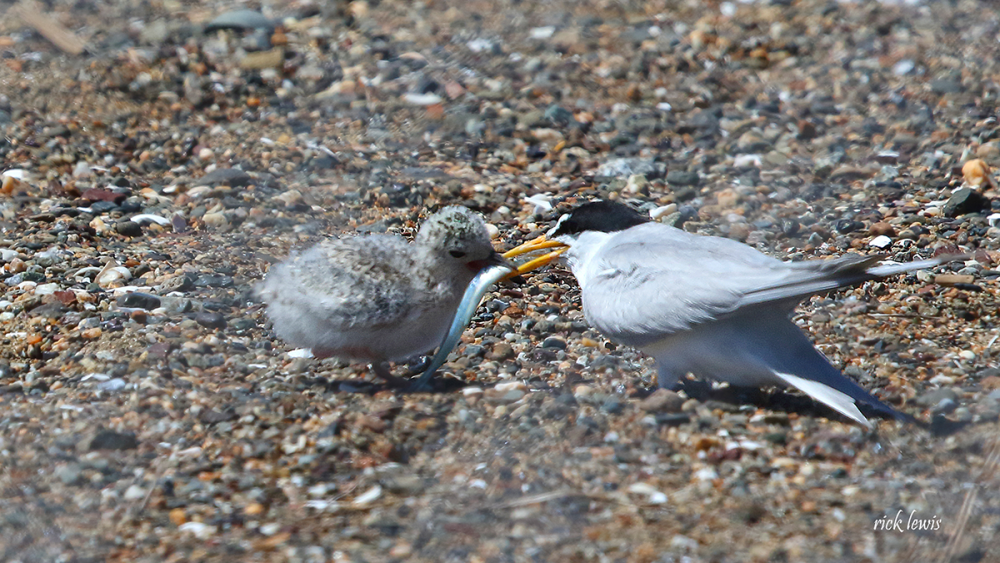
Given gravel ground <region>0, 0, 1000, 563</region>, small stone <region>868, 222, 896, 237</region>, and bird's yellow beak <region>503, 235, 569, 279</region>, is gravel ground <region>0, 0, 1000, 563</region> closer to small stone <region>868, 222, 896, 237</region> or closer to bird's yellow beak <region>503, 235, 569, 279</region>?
small stone <region>868, 222, 896, 237</region>

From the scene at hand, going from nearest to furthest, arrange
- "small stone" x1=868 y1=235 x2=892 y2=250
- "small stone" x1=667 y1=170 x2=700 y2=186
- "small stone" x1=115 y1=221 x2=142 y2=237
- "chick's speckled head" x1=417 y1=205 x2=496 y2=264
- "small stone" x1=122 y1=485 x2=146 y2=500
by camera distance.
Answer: "small stone" x1=122 y1=485 x2=146 y2=500 → "chick's speckled head" x1=417 y1=205 x2=496 y2=264 → "small stone" x1=868 y1=235 x2=892 y2=250 → "small stone" x1=115 y1=221 x2=142 y2=237 → "small stone" x1=667 y1=170 x2=700 y2=186

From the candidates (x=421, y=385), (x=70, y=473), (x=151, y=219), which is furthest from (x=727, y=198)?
(x=70, y=473)

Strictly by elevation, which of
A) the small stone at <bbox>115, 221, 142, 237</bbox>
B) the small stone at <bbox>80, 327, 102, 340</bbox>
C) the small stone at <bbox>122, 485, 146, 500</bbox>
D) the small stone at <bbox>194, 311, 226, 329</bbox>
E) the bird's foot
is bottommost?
the small stone at <bbox>122, 485, 146, 500</bbox>

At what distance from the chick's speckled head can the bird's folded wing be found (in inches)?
17.2

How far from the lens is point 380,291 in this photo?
139 inches

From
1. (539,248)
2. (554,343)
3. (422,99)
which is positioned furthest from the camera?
(422,99)

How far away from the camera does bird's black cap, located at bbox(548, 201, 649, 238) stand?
3.97 m

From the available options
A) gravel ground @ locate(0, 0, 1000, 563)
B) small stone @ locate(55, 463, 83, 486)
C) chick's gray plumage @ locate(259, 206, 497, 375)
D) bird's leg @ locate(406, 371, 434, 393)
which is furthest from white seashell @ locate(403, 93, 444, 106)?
small stone @ locate(55, 463, 83, 486)

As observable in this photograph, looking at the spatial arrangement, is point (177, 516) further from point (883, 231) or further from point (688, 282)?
point (883, 231)

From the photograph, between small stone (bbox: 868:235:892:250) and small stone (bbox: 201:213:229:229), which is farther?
small stone (bbox: 201:213:229:229)

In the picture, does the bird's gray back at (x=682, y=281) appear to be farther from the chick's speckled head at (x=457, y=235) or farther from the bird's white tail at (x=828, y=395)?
the chick's speckled head at (x=457, y=235)

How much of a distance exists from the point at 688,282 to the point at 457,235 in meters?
0.81

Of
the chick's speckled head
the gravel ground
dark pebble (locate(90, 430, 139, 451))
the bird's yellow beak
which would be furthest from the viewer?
the bird's yellow beak

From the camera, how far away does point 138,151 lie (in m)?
5.57
